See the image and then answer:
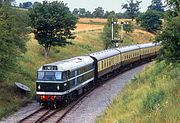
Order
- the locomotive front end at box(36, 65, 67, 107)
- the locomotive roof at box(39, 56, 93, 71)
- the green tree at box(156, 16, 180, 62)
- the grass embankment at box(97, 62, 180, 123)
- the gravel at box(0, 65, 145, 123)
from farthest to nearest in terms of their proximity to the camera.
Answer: the locomotive roof at box(39, 56, 93, 71) < the locomotive front end at box(36, 65, 67, 107) < the gravel at box(0, 65, 145, 123) < the green tree at box(156, 16, 180, 62) < the grass embankment at box(97, 62, 180, 123)

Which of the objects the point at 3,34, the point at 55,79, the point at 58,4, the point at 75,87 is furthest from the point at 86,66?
the point at 58,4

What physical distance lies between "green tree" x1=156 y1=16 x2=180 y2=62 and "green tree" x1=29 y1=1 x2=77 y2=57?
27.7m

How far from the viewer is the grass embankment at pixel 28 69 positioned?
28.5 metres

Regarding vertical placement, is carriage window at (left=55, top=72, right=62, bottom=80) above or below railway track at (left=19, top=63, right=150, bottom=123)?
above

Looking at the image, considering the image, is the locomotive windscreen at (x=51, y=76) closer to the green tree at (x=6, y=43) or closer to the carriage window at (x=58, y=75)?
the carriage window at (x=58, y=75)

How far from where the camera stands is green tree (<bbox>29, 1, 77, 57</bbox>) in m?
48.6

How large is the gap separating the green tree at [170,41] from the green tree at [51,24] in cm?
2773

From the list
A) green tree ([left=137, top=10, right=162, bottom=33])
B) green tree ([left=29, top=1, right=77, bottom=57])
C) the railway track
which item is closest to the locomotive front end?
the railway track

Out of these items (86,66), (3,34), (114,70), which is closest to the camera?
(3,34)

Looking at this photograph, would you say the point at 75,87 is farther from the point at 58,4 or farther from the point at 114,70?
the point at 58,4

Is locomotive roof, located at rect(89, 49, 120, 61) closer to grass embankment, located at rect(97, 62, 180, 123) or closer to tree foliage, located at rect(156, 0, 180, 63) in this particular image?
grass embankment, located at rect(97, 62, 180, 123)

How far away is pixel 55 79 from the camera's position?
2794 centimetres

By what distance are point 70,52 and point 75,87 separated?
103ft

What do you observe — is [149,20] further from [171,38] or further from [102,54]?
[171,38]
